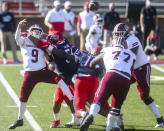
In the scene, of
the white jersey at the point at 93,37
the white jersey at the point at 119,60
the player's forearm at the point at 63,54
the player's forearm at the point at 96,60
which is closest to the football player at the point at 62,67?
the player's forearm at the point at 63,54

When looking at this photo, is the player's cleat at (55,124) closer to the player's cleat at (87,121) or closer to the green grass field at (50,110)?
the green grass field at (50,110)

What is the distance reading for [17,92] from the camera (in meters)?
12.5

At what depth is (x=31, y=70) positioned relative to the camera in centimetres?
875

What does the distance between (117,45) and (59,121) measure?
A: 1934 mm

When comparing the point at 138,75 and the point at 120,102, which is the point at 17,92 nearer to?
the point at 138,75

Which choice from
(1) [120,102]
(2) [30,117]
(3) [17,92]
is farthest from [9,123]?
(3) [17,92]

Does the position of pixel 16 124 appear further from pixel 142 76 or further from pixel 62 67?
pixel 142 76

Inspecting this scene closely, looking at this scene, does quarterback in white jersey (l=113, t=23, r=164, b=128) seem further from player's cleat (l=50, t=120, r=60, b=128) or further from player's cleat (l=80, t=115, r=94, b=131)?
player's cleat (l=80, t=115, r=94, b=131)

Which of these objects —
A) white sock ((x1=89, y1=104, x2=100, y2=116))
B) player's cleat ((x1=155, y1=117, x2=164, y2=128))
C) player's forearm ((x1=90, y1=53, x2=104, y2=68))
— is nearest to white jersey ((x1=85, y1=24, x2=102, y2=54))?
player's cleat ((x1=155, y1=117, x2=164, y2=128))

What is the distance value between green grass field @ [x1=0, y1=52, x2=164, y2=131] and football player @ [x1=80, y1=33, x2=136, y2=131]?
44.3 inches

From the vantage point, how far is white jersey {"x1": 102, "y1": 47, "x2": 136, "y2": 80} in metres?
7.71

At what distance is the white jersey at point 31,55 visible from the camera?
8.77m

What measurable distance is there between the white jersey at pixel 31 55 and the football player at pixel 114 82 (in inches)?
52.1

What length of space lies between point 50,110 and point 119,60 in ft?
10.3
